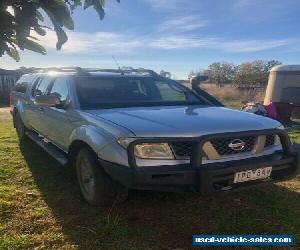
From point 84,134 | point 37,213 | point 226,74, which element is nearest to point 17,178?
point 37,213

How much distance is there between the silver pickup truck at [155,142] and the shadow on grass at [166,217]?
269mm

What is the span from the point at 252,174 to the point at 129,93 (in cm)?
227

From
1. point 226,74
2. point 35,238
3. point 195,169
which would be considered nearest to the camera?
point 195,169

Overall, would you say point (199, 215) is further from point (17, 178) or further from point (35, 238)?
point (17, 178)

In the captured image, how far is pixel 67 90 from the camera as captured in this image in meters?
5.14

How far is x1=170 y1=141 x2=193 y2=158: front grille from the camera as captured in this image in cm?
353

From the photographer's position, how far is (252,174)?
12.1ft

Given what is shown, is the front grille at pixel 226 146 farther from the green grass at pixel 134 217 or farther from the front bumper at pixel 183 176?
the green grass at pixel 134 217

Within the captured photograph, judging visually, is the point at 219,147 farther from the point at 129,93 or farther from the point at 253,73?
the point at 253,73

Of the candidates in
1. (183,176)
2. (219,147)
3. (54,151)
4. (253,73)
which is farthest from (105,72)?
(253,73)

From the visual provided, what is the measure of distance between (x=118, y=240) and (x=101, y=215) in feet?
2.02

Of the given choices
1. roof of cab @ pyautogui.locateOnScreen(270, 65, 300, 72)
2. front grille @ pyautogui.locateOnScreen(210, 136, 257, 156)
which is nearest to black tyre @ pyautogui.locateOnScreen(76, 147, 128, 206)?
front grille @ pyautogui.locateOnScreen(210, 136, 257, 156)

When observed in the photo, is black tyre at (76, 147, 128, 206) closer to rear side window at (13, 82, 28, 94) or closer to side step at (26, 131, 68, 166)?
side step at (26, 131, 68, 166)

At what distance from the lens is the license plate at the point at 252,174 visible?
3.58 m
